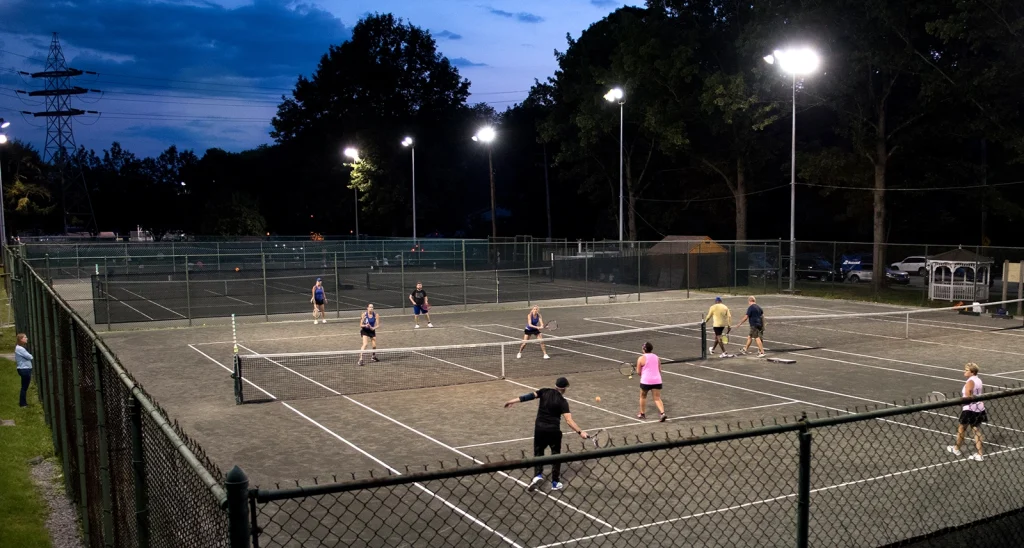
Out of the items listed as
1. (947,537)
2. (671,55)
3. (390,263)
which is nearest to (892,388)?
(947,537)

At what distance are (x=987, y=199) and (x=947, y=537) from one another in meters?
45.0

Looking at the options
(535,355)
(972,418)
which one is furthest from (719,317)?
(972,418)

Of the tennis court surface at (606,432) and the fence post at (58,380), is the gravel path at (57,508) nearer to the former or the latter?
the fence post at (58,380)

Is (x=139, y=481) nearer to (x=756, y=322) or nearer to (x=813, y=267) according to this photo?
(x=756, y=322)

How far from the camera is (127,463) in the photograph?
6.21 m

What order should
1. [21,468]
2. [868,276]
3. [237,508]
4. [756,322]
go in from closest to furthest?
[237,508], [21,468], [756,322], [868,276]

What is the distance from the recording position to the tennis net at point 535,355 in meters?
19.7

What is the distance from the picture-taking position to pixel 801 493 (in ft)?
15.5

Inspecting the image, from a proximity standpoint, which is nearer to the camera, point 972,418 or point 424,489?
point 424,489

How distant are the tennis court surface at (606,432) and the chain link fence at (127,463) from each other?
0.53m

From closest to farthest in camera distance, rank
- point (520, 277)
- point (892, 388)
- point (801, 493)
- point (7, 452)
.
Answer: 1. point (801, 493)
2. point (7, 452)
3. point (892, 388)
4. point (520, 277)

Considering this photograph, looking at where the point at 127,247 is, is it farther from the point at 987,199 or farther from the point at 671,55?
the point at 987,199

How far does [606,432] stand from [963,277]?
30.4 meters

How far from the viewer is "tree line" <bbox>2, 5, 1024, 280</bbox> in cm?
4334
